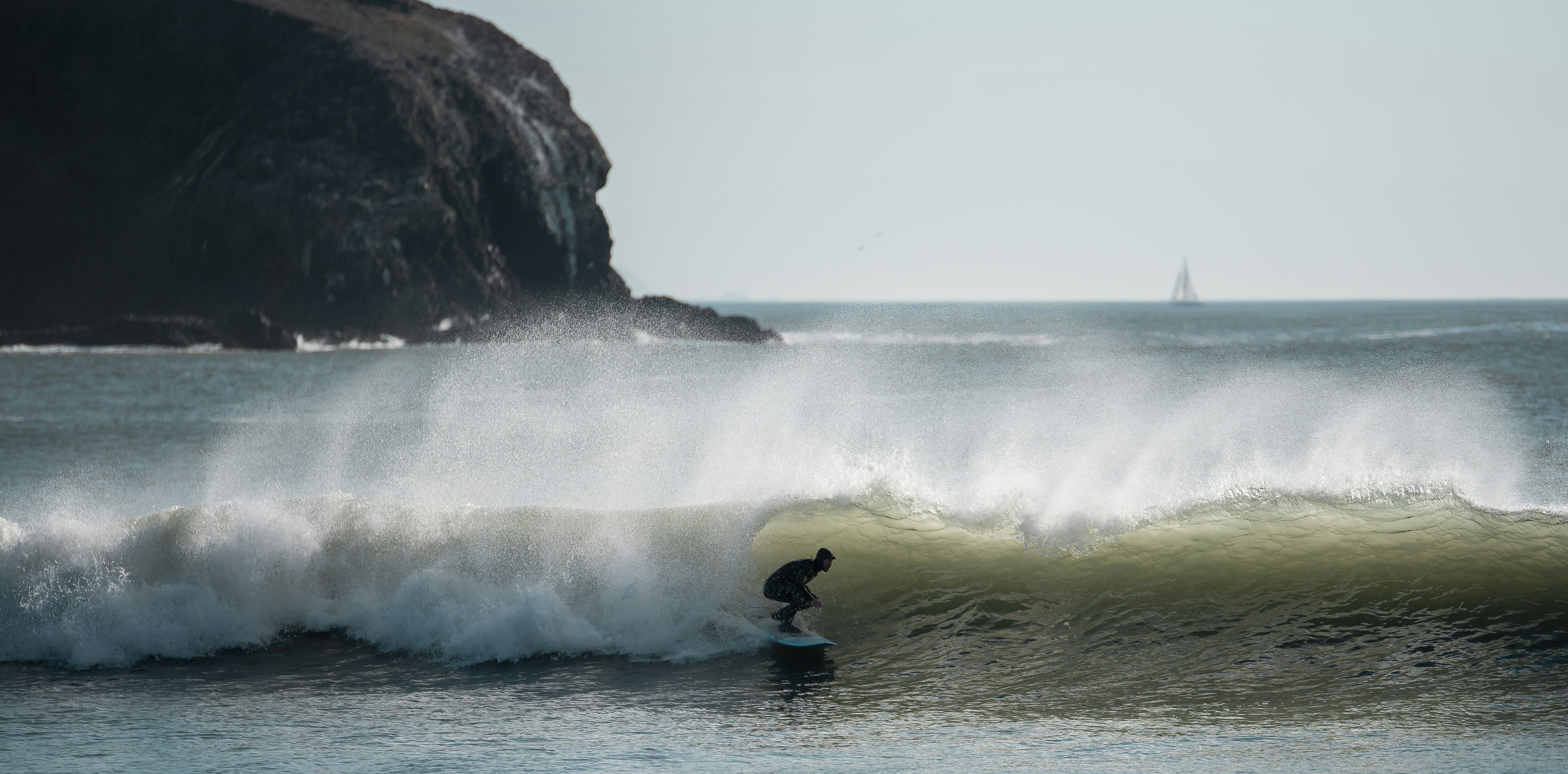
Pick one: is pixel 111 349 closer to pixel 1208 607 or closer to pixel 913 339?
pixel 913 339

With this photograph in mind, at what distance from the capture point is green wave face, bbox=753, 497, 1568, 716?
8.63m

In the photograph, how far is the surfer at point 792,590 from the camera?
9938 millimetres

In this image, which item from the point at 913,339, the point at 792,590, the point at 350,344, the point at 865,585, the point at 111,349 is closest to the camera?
the point at 792,590

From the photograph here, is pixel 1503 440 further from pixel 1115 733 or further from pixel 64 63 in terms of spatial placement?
pixel 64 63

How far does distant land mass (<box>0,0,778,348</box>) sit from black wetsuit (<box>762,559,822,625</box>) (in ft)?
196

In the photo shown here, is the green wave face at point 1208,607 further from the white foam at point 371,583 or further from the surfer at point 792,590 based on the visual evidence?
the white foam at point 371,583

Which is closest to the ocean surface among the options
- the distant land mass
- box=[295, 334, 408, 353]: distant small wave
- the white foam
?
the white foam

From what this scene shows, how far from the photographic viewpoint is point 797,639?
9742mm

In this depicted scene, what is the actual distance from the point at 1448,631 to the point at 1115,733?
3858 mm

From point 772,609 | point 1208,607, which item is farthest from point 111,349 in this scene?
point 1208,607

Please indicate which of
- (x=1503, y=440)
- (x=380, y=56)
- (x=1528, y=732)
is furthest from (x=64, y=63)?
(x=1528, y=732)

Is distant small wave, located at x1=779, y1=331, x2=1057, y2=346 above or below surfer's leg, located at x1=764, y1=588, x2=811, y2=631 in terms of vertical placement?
above

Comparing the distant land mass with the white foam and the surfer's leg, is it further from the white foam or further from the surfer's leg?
the surfer's leg

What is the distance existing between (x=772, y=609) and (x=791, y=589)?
0.53 meters
